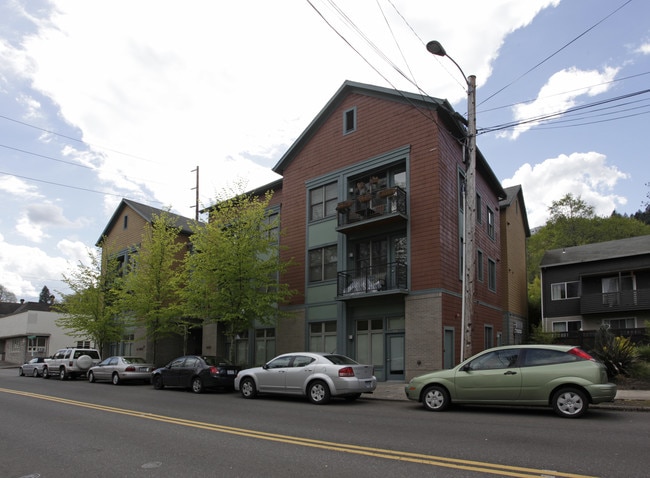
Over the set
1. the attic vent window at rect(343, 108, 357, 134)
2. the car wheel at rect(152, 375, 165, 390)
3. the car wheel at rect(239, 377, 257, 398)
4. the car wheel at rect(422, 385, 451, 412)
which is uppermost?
the attic vent window at rect(343, 108, 357, 134)

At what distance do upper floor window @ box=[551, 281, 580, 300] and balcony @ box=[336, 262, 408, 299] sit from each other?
59.5 ft

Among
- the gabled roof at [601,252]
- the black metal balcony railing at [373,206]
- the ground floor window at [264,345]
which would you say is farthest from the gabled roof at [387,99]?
the gabled roof at [601,252]

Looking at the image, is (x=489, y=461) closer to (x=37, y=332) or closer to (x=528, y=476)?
(x=528, y=476)

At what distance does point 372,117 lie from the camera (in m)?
22.0

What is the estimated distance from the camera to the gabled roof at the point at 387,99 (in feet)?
66.3

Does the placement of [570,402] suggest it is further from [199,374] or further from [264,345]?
[264,345]

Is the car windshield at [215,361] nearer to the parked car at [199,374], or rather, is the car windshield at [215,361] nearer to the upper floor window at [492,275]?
the parked car at [199,374]

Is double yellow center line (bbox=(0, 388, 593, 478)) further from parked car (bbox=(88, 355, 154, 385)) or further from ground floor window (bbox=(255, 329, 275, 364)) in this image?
ground floor window (bbox=(255, 329, 275, 364))

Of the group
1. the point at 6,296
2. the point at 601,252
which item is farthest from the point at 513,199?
the point at 6,296

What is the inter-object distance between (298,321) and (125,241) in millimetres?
18826

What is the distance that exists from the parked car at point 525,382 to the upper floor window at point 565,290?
24.8 metres

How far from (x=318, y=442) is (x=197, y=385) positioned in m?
10.9

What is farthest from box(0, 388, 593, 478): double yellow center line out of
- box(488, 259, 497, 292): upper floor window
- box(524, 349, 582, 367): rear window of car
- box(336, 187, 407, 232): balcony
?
box(488, 259, 497, 292): upper floor window

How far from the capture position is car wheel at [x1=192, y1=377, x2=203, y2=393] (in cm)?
1756
